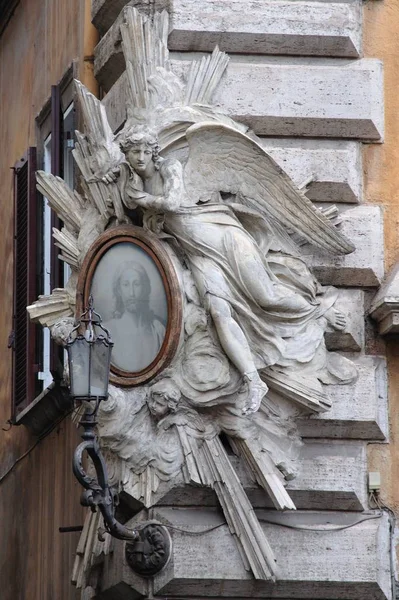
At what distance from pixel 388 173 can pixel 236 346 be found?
1418 mm

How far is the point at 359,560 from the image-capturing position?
11625 millimetres

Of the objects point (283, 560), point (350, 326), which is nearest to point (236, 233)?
point (350, 326)

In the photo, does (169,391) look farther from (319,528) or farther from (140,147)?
(140,147)

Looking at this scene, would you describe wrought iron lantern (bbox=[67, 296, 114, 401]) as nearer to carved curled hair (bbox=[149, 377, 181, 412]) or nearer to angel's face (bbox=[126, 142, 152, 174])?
carved curled hair (bbox=[149, 377, 181, 412])

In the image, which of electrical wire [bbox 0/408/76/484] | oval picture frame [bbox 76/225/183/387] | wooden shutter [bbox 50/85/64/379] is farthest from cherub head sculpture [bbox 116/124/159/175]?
wooden shutter [bbox 50/85/64/379]

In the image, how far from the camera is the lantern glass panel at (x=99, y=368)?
10.8 metres

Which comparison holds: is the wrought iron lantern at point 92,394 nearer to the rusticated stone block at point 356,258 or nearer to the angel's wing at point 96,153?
the angel's wing at point 96,153

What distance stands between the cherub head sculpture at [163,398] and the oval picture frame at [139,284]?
76mm

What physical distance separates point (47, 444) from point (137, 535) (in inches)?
109

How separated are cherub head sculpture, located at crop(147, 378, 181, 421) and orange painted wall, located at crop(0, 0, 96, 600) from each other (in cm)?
168

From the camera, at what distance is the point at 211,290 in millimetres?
11453

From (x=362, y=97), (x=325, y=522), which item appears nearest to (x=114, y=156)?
(x=362, y=97)

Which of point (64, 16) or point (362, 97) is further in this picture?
point (64, 16)

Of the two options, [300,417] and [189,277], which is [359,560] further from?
[189,277]
